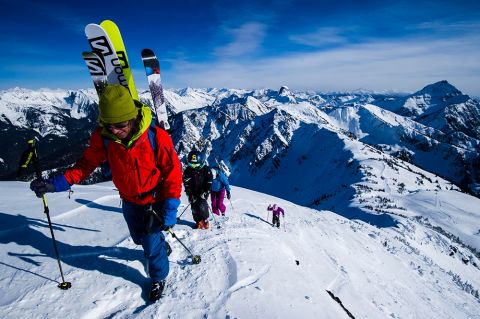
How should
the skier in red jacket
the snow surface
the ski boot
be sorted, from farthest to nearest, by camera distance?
the ski boot
the snow surface
the skier in red jacket

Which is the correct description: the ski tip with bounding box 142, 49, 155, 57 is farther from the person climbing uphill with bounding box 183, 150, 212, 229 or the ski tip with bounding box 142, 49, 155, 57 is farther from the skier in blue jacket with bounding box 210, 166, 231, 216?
the person climbing uphill with bounding box 183, 150, 212, 229

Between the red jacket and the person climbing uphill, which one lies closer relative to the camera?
the red jacket

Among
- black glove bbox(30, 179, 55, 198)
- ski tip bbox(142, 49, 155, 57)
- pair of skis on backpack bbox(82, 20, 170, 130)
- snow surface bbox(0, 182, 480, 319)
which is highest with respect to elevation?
ski tip bbox(142, 49, 155, 57)

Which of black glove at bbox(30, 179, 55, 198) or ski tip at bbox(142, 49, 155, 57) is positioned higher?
ski tip at bbox(142, 49, 155, 57)

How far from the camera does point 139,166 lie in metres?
4.86

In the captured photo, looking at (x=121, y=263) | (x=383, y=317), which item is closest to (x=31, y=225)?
(x=121, y=263)

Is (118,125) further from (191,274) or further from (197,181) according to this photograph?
(197,181)

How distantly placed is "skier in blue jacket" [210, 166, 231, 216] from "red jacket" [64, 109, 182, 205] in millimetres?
6547

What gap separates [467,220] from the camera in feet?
205

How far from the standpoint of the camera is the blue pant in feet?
17.1

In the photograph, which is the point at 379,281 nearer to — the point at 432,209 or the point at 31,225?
the point at 31,225

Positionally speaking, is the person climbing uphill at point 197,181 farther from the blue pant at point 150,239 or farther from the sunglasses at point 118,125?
the sunglasses at point 118,125

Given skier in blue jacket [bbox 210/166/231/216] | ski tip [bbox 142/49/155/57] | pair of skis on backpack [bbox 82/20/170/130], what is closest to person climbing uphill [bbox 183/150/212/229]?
skier in blue jacket [bbox 210/166/231/216]

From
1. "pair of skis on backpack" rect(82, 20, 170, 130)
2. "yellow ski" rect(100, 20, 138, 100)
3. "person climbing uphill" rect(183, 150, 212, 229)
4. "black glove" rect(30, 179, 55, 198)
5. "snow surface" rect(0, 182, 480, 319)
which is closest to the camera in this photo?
"black glove" rect(30, 179, 55, 198)
